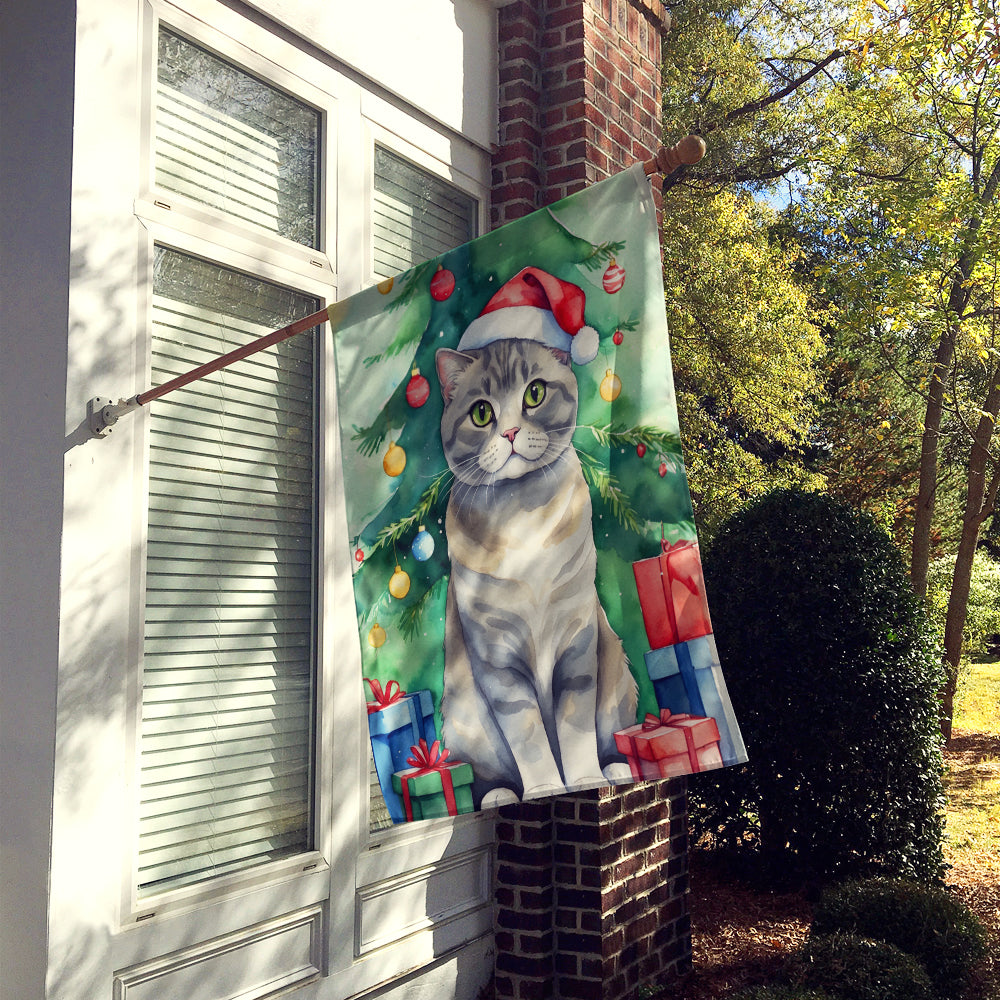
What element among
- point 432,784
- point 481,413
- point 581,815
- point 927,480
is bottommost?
point 581,815

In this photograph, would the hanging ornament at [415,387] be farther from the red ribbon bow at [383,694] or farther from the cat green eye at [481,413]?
the red ribbon bow at [383,694]

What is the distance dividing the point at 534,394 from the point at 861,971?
2.92 metres

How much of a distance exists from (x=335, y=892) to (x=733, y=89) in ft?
36.7

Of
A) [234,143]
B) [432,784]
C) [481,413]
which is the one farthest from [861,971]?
[234,143]

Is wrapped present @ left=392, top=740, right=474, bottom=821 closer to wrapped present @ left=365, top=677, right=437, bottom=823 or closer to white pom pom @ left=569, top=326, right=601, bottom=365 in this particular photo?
wrapped present @ left=365, top=677, right=437, bottom=823

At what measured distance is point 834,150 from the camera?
10188mm

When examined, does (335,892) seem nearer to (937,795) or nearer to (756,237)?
(937,795)

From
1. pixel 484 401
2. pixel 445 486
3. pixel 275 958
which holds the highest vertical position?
pixel 484 401

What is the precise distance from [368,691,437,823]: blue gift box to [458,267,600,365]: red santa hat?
983 mm

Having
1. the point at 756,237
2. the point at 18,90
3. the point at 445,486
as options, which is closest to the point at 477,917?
the point at 445,486

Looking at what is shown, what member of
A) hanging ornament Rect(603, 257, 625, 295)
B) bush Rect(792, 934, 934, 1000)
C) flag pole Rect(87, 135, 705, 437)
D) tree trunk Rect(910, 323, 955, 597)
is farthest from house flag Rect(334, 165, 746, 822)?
tree trunk Rect(910, 323, 955, 597)

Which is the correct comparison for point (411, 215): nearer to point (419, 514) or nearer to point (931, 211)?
point (419, 514)

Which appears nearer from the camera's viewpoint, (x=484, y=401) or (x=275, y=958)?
(x=484, y=401)

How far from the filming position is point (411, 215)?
4246 millimetres
